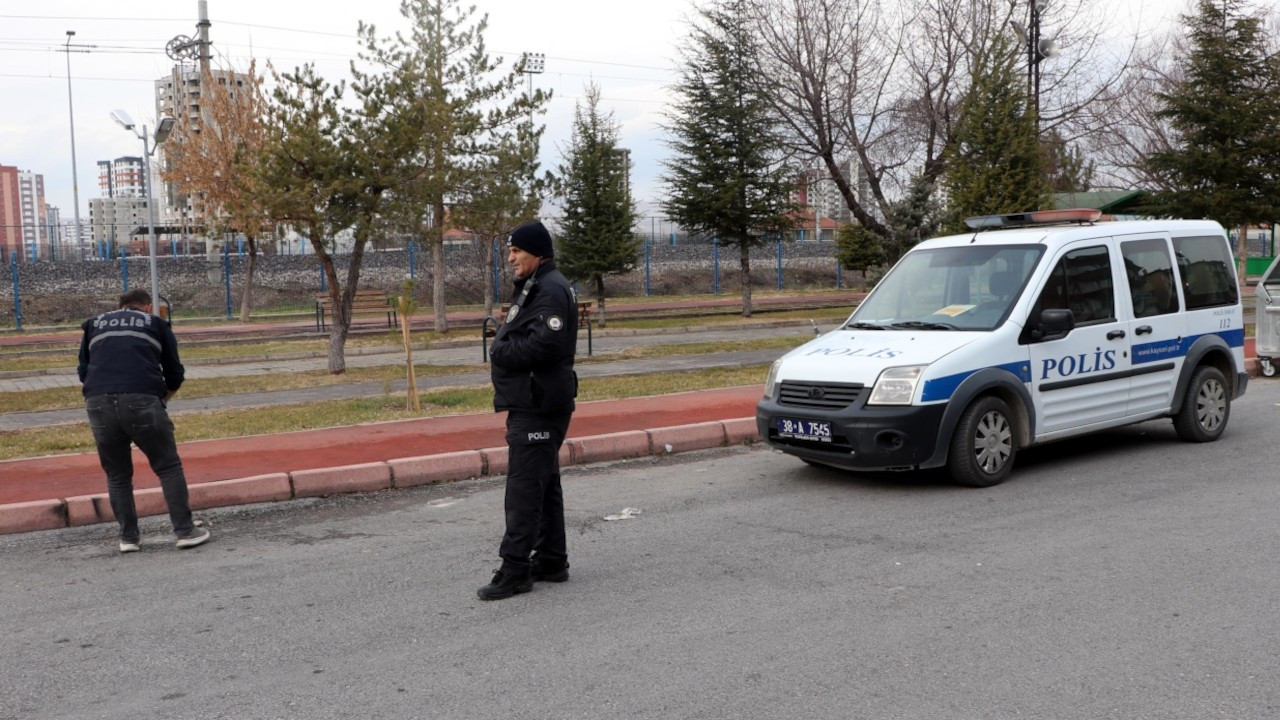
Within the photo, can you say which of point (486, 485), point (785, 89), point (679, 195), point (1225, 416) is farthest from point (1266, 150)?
point (486, 485)

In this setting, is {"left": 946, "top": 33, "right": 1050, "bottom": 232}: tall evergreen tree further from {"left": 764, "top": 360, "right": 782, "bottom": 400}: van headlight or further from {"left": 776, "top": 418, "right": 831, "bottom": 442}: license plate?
{"left": 776, "top": 418, "right": 831, "bottom": 442}: license plate

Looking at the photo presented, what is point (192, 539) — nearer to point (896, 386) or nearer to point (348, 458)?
point (348, 458)

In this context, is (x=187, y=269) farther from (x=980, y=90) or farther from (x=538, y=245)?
(x=538, y=245)

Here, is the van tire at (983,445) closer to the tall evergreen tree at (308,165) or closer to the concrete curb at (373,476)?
the concrete curb at (373,476)

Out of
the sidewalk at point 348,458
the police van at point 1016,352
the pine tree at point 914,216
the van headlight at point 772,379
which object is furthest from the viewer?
the pine tree at point 914,216

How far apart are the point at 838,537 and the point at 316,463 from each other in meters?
4.53

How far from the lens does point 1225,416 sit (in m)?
9.76

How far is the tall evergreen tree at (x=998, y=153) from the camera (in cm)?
2092

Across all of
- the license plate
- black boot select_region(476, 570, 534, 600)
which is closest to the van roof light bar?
the license plate

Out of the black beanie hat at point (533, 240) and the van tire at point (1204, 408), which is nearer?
the black beanie hat at point (533, 240)

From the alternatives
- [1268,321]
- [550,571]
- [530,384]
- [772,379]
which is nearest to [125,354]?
[530,384]

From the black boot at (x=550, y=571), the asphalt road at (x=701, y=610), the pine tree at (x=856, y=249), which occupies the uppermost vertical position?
the pine tree at (x=856, y=249)

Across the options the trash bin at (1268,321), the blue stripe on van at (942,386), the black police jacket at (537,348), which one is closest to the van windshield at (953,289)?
the blue stripe on van at (942,386)

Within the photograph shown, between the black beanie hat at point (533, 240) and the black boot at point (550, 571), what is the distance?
64.4 inches
